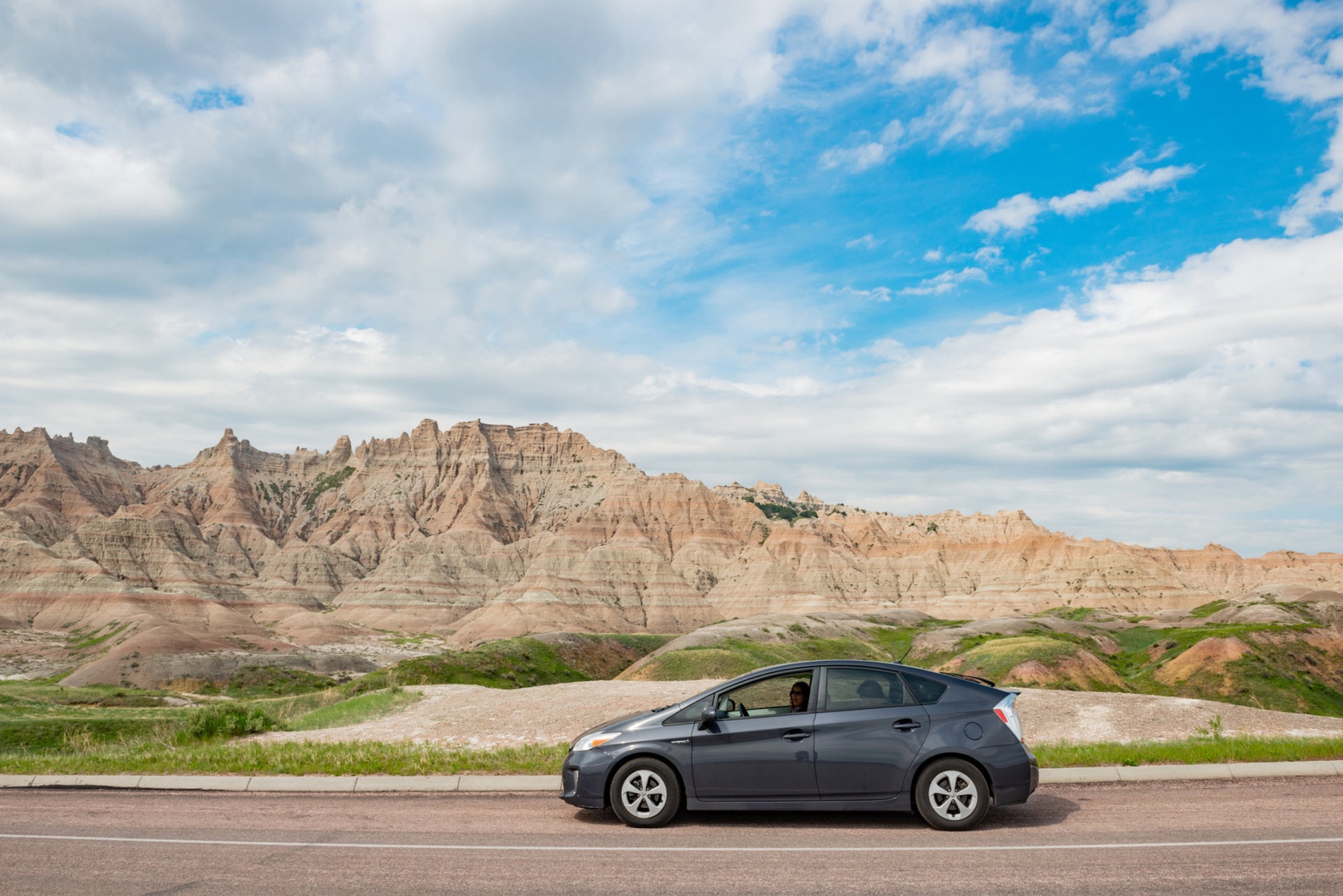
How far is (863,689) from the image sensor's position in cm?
940

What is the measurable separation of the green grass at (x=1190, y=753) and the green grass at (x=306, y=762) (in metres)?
7.39

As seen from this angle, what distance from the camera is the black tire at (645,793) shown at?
30.0ft

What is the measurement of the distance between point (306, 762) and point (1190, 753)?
42.5 ft

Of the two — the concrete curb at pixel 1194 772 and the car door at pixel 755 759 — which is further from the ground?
the car door at pixel 755 759

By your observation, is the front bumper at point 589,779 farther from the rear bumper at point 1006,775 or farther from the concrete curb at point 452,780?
the rear bumper at point 1006,775

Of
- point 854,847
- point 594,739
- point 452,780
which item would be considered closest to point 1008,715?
point 854,847

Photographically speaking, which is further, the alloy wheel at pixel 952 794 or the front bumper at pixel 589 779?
the front bumper at pixel 589 779

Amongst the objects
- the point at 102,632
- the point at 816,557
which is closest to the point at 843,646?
the point at 816,557

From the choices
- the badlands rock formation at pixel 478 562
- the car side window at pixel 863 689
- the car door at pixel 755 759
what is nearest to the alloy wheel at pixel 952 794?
the car side window at pixel 863 689

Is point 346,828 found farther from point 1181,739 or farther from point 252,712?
point 1181,739

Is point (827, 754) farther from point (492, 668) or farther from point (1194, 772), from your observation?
point (492, 668)

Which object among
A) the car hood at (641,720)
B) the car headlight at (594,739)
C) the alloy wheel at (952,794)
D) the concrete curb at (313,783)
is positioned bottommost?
the concrete curb at (313,783)

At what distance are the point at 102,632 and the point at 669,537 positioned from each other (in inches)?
3490

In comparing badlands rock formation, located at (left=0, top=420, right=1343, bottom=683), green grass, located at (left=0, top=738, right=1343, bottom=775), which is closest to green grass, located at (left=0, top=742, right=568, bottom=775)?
green grass, located at (left=0, top=738, right=1343, bottom=775)
